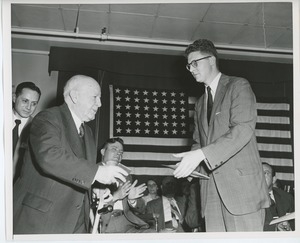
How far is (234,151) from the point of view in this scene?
1856mm

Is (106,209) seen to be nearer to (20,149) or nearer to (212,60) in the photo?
(20,149)

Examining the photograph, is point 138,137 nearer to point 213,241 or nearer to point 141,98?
point 141,98

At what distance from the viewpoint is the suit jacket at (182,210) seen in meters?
2.16

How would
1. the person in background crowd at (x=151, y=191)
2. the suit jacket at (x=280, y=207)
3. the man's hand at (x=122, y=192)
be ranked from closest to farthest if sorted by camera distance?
the suit jacket at (x=280, y=207) < the man's hand at (x=122, y=192) < the person in background crowd at (x=151, y=191)

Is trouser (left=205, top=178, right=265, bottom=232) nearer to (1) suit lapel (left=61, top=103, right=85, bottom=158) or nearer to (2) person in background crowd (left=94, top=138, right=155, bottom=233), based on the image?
(2) person in background crowd (left=94, top=138, right=155, bottom=233)

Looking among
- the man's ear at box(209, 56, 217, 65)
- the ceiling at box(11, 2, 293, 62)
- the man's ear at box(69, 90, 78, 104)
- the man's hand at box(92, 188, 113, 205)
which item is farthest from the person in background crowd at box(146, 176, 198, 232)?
the ceiling at box(11, 2, 293, 62)

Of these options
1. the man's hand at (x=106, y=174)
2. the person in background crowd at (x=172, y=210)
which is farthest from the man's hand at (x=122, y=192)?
the man's hand at (x=106, y=174)

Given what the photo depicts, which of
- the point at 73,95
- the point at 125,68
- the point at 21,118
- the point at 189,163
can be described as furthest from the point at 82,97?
the point at 125,68

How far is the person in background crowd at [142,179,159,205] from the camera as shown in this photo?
3102 millimetres

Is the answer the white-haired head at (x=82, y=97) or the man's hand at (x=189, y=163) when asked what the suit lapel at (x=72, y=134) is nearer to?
the white-haired head at (x=82, y=97)

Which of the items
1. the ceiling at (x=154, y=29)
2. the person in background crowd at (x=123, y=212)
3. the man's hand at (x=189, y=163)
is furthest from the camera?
the ceiling at (x=154, y=29)

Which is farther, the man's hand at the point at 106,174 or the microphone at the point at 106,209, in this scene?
the microphone at the point at 106,209

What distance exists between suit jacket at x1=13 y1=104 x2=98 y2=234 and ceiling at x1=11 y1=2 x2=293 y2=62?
1.09m

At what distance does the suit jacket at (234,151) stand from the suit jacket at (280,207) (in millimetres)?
126
